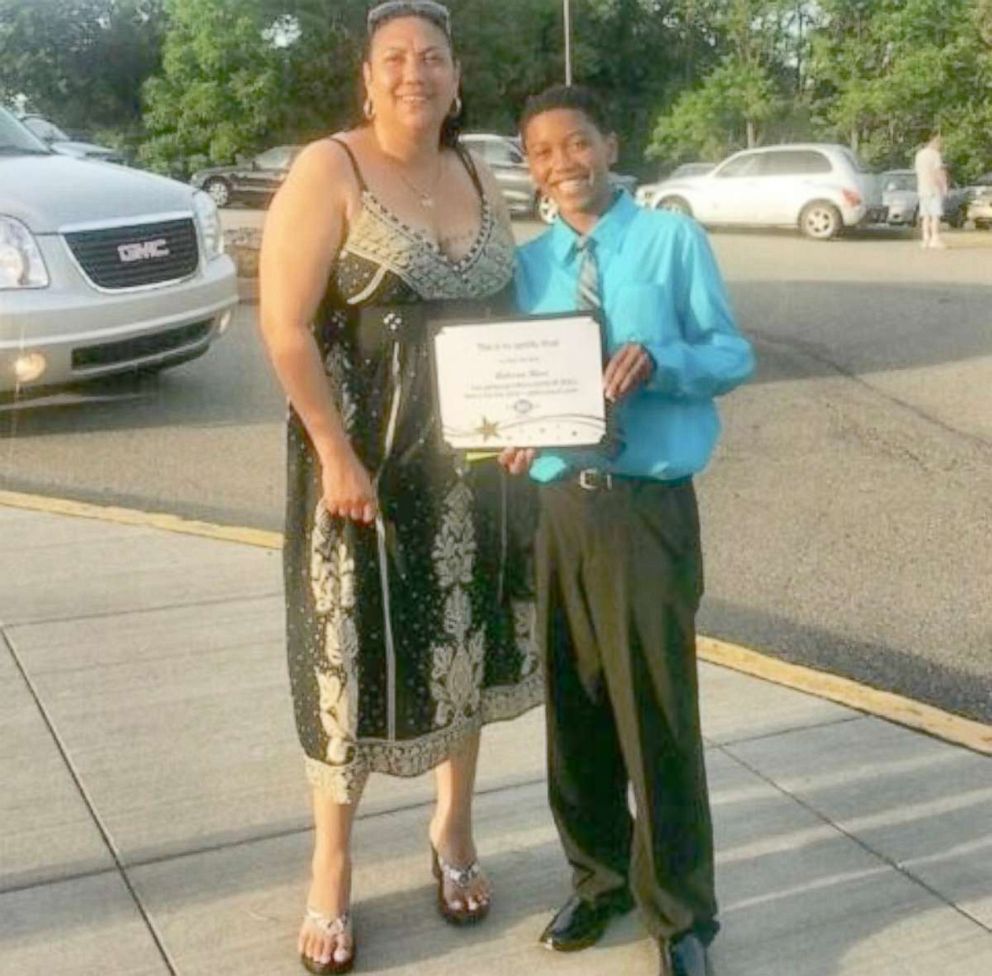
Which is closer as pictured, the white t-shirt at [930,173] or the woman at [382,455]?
the woman at [382,455]


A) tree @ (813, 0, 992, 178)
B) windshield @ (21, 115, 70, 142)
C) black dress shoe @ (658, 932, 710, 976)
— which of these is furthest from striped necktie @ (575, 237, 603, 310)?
tree @ (813, 0, 992, 178)

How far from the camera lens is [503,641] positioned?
3.07 meters

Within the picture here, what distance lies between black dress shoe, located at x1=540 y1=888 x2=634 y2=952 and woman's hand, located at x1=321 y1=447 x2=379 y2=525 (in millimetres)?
956

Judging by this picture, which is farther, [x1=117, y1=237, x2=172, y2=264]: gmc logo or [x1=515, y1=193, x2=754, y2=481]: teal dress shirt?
[x1=117, y1=237, x2=172, y2=264]: gmc logo

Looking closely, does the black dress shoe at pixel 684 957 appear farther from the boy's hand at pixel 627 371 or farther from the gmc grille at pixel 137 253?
the gmc grille at pixel 137 253

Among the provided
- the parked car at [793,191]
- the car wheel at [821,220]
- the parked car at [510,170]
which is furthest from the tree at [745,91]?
the car wheel at [821,220]

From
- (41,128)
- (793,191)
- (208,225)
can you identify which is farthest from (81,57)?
(208,225)

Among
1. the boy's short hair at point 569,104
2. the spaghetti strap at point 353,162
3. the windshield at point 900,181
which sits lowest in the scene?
the windshield at point 900,181

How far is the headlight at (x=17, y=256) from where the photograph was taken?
7488mm

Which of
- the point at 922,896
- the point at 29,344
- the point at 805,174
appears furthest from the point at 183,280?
the point at 805,174

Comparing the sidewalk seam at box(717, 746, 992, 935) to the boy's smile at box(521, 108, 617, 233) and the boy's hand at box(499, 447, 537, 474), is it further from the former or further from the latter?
the boy's smile at box(521, 108, 617, 233)

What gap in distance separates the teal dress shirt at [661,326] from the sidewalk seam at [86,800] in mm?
1313

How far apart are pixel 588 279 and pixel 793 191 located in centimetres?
2273

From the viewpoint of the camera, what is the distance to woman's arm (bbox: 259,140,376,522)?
2664 millimetres
